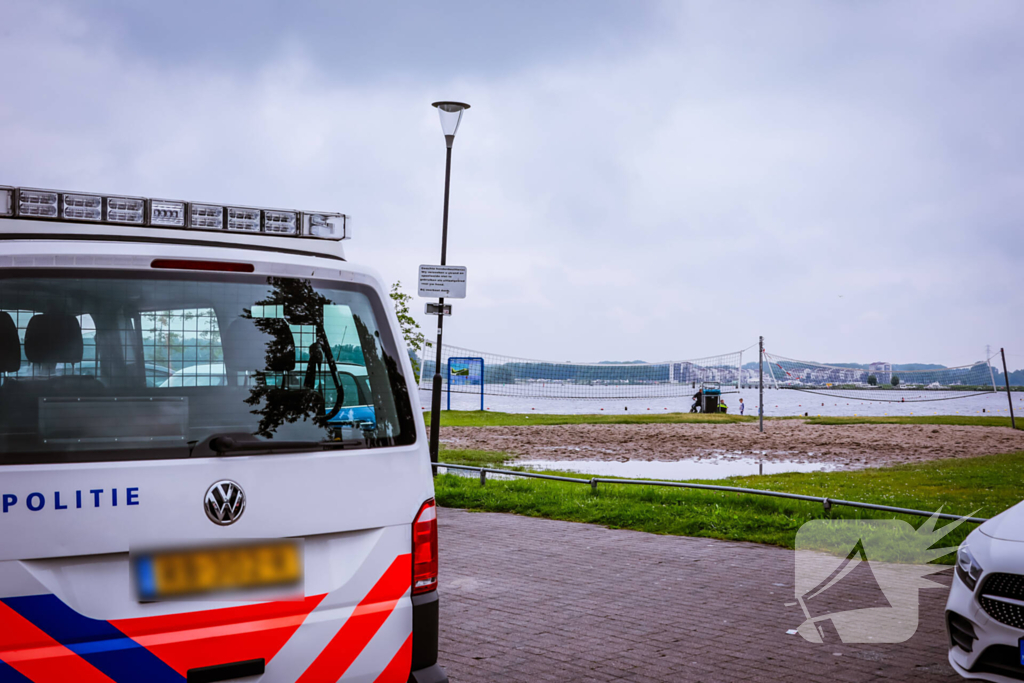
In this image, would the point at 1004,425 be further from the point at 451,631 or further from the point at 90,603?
the point at 90,603

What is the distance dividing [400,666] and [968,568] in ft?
10.7

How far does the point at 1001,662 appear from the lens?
4434mm

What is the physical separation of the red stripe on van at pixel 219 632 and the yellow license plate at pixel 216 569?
0.23 ft

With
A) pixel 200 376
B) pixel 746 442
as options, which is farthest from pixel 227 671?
pixel 746 442

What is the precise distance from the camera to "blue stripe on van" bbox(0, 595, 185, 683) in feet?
8.61

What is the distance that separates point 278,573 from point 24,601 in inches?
28.9

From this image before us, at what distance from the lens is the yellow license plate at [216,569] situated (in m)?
2.78

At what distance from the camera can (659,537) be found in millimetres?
9445

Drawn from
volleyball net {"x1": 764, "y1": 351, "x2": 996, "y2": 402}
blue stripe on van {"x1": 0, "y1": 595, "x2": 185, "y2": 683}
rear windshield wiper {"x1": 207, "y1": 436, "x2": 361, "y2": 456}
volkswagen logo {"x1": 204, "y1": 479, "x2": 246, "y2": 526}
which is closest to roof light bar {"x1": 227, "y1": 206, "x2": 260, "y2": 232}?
rear windshield wiper {"x1": 207, "y1": 436, "x2": 361, "y2": 456}

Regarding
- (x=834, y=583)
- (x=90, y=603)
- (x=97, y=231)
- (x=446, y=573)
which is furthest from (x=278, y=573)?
(x=834, y=583)

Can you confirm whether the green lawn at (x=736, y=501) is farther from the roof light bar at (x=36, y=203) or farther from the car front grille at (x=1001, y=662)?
the roof light bar at (x=36, y=203)

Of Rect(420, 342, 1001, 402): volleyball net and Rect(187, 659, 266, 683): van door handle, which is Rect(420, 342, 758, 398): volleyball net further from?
Rect(187, 659, 266, 683): van door handle

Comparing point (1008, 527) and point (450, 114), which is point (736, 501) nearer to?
point (1008, 527)

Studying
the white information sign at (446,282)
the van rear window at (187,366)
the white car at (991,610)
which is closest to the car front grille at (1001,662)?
the white car at (991,610)
